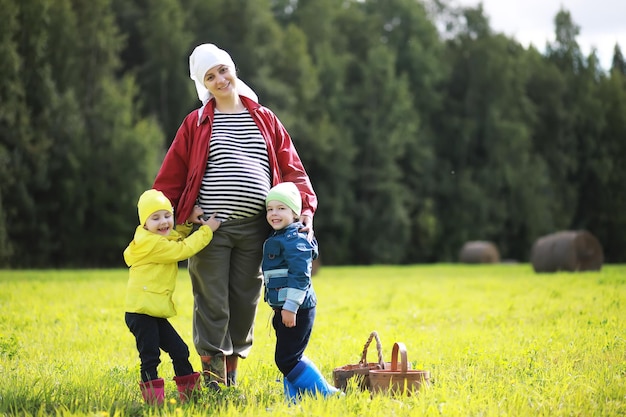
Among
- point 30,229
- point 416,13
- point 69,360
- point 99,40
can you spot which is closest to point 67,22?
point 99,40

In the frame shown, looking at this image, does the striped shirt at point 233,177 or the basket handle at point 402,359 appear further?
the striped shirt at point 233,177

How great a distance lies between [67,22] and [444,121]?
22937mm

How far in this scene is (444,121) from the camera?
47750 mm

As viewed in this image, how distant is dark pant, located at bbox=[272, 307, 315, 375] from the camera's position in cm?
560

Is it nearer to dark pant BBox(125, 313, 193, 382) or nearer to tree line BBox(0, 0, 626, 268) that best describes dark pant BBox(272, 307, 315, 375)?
dark pant BBox(125, 313, 193, 382)

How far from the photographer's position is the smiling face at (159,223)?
572cm

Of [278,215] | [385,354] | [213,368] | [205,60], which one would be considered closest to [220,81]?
[205,60]

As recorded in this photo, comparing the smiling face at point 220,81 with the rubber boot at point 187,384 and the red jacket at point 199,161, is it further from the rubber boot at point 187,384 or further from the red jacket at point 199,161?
the rubber boot at point 187,384

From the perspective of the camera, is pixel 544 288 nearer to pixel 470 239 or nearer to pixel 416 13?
pixel 470 239

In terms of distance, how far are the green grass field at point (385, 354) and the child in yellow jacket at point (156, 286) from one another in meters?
0.29

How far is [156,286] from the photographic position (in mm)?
5660

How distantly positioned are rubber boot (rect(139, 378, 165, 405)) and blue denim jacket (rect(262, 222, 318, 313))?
36.4 inches

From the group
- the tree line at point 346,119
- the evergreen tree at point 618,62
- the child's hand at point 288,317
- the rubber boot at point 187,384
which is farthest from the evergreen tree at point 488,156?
the child's hand at point 288,317

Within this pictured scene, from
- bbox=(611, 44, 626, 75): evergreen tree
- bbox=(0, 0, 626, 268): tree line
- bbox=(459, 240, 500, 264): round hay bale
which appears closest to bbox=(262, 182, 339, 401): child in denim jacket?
bbox=(0, 0, 626, 268): tree line
